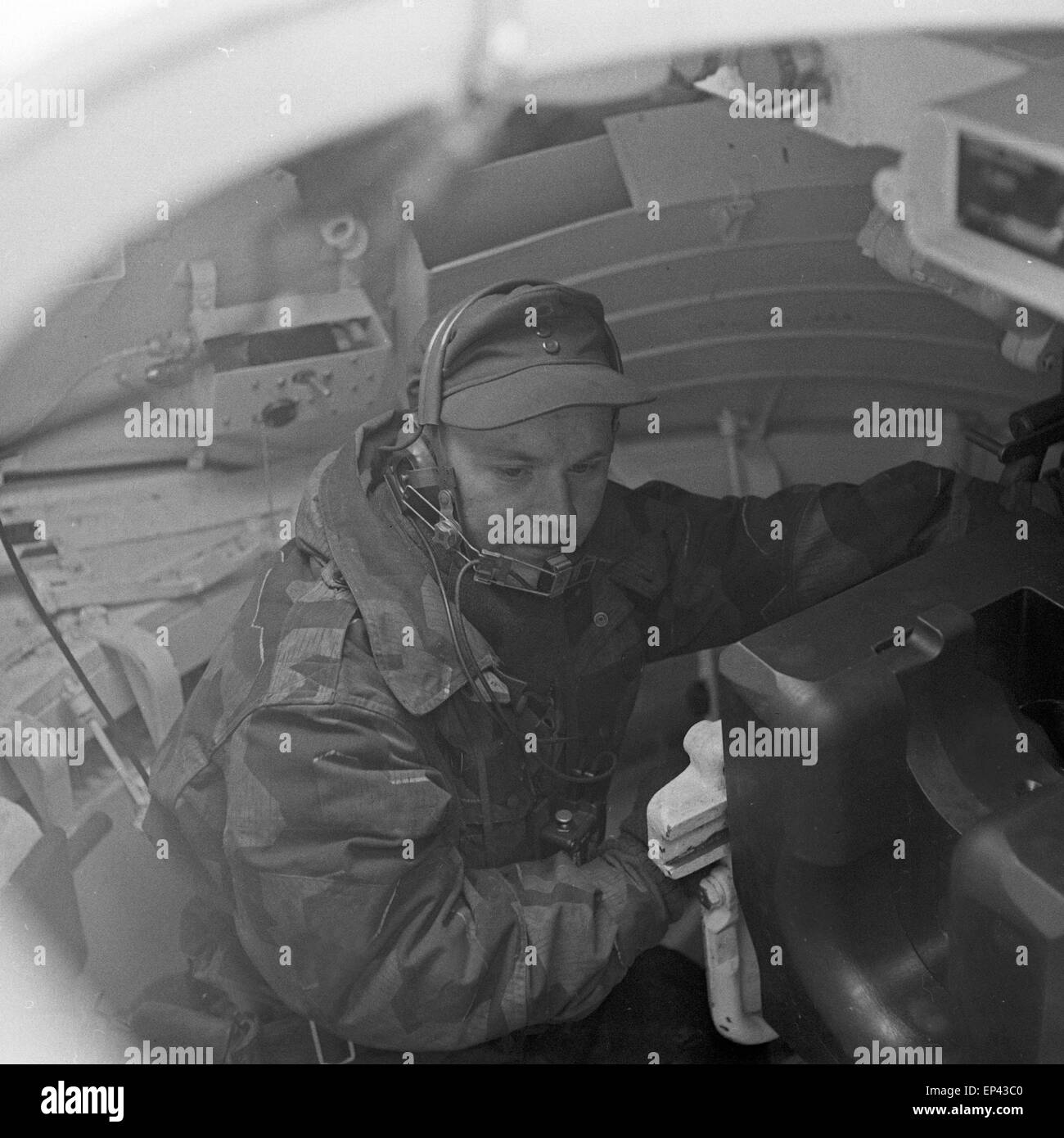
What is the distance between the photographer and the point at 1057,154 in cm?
117

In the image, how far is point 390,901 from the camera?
154 centimetres

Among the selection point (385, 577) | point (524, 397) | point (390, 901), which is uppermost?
point (524, 397)

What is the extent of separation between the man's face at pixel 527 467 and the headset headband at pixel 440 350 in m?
0.03

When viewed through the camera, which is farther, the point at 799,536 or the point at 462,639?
the point at 799,536

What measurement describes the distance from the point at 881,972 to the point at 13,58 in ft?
4.58

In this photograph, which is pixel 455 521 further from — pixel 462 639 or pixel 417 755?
pixel 417 755

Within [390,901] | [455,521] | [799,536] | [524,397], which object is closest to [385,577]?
[455,521]

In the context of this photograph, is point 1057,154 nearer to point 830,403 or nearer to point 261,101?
point 830,403

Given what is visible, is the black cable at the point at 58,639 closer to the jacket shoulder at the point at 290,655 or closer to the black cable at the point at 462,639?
the jacket shoulder at the point at 290,655

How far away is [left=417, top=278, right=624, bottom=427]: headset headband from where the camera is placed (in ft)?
5.17

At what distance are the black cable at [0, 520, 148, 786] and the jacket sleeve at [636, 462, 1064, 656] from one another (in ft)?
2.18

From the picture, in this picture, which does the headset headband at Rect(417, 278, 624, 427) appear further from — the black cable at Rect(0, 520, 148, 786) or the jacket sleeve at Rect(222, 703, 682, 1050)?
the black cable at Rect(0, 520, 148, 786)

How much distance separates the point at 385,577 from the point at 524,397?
25cm

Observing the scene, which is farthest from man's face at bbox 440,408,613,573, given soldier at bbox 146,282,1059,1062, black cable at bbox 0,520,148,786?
black cable at bbox 0,520,148,786
